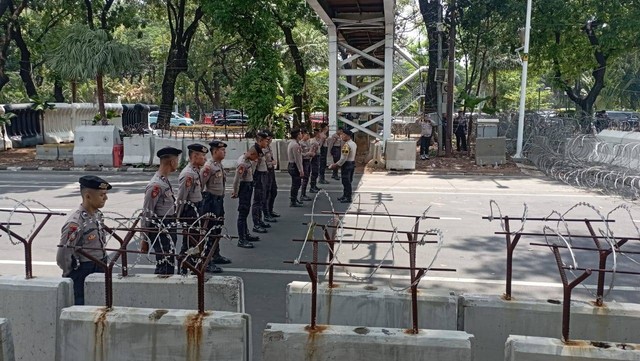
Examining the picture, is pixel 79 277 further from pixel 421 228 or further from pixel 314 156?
pixel 314 156

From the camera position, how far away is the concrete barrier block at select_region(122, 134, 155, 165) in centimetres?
1920

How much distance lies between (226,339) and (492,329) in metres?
2.01

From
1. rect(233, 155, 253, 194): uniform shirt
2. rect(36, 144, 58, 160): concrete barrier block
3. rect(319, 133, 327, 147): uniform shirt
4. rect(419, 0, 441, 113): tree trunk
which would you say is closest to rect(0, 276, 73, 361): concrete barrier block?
rect(233, 155, 253, 194): uniform shirt

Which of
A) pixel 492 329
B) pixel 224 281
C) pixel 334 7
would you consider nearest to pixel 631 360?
pixel 492 329

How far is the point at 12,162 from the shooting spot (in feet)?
67.2

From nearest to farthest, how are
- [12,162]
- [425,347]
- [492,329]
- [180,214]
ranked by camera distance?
[425,347] → [492,329] → [180,214] → [12,162]

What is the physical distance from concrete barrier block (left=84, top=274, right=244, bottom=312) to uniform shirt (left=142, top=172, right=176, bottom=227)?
1.70 m

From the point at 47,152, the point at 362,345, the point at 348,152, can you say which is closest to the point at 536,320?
the point at 362,345

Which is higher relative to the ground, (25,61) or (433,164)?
(25,61)

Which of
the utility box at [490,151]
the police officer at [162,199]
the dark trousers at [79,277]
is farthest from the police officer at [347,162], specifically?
the dark trousers at [79,277]

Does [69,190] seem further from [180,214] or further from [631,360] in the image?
[631,360]

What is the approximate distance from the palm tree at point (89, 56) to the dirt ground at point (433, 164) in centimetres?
326

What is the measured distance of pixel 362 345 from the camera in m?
3.82

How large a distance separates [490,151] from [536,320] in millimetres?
15462
